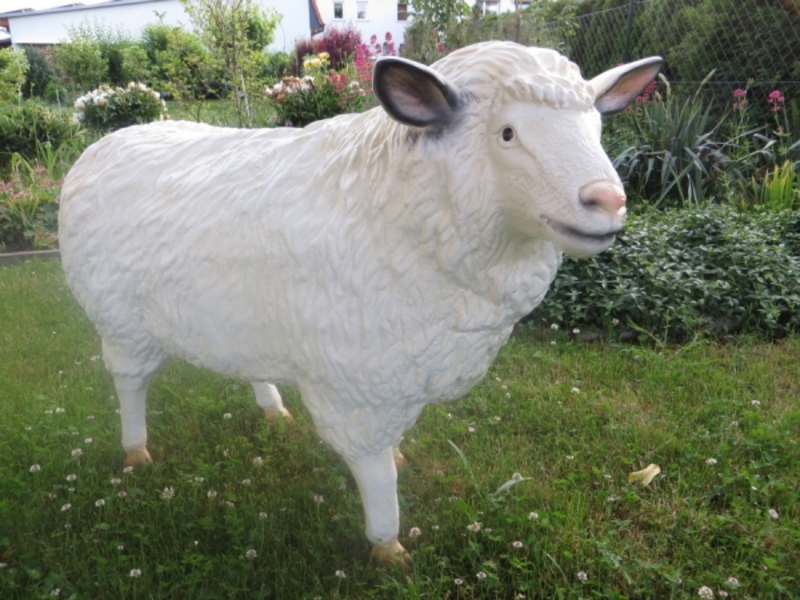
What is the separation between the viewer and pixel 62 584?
2150 millimetres

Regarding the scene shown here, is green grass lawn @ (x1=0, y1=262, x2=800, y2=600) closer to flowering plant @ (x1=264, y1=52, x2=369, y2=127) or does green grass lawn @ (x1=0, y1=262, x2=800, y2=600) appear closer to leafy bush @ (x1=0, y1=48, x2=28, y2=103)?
flowering plant @ (x1=264, y1=52, x2=369, y2=127)

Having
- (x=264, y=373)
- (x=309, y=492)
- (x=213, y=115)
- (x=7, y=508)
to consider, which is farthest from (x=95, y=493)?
(x=213, y=115)

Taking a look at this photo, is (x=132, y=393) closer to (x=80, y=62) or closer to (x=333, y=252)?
(x=333, y=252)

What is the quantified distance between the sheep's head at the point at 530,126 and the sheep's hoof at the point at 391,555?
49.2 inches

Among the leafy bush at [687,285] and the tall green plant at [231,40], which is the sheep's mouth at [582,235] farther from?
the tall green plant at [231,40]

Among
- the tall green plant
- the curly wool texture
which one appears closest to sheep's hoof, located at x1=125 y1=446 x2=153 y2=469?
the curly wool texture

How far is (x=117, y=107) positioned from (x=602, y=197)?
8139 millimetres

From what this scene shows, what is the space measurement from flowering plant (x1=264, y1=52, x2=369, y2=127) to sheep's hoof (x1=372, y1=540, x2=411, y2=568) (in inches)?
211

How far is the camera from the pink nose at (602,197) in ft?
4.29

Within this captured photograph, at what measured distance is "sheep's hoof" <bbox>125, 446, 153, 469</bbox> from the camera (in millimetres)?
2727

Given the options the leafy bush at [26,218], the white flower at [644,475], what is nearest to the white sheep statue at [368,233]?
the white flower at [644,475]

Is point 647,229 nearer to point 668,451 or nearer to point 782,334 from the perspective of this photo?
point 782,334

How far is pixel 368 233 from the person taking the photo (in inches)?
64.3

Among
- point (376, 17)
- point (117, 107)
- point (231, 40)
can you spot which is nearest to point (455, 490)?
point (231, 40)
